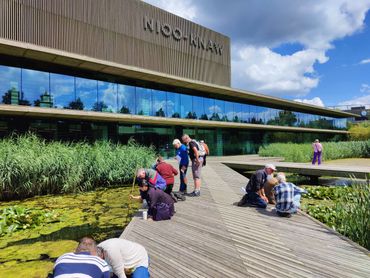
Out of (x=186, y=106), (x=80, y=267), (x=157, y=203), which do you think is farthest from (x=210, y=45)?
(x=80, y=267)

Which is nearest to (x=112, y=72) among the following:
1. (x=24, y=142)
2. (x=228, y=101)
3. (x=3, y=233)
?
(x=24, y=142)

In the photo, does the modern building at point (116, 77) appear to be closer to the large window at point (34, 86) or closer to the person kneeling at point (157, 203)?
the large window at point (34, 86)

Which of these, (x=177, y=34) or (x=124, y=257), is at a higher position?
(x=177, y=34)

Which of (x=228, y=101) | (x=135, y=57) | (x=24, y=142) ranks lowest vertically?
(x=24, y=142)

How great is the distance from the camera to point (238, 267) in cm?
351

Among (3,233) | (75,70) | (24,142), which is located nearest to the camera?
(3,233)

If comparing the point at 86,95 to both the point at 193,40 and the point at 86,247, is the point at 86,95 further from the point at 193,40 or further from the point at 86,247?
the point at 86,247

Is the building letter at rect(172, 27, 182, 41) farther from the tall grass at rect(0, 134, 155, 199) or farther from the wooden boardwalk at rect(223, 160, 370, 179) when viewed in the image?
the tall grass at rect(0, 134, 155, 199)

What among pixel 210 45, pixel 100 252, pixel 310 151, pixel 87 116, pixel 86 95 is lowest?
pixel 100 252

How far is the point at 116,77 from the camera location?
2002 centimetres

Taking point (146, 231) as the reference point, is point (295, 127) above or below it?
above

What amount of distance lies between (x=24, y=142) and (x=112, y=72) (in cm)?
933

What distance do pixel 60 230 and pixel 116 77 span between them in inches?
601

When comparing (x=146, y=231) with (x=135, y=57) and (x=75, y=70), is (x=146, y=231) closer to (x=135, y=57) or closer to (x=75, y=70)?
(x=75, y=70)
